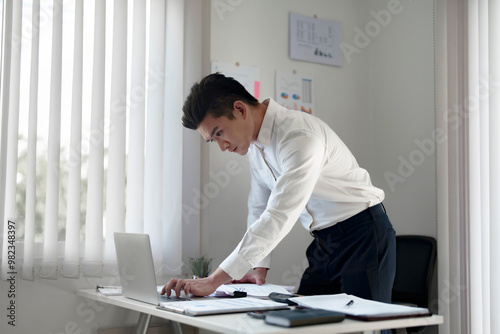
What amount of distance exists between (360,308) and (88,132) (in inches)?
60.1

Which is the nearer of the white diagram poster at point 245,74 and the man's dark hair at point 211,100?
the man's dark hair at point 211,100

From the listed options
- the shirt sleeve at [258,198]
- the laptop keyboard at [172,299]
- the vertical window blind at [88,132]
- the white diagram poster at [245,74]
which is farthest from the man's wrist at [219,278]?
the white diagram poster at [245,74]

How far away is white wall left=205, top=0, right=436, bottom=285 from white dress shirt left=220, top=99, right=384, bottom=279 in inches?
17.4

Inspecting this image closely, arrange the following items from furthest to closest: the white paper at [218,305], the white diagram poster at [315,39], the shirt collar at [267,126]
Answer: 1. the white diagram poster at [315,39]
2. the shirt collar at [267,126]
3. the white paper at [218,305]

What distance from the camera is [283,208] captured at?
182 centimetres

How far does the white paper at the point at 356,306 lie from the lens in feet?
4.80

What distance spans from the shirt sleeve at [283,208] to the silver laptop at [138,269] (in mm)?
224

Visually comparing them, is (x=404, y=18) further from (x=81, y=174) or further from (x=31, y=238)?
(x=31, y=238)

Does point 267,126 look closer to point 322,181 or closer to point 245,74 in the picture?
point 322,181

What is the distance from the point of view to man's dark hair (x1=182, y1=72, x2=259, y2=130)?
2.03 m

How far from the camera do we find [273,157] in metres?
2.16

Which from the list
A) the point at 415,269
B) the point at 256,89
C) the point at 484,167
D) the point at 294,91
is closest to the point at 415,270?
the point at 415,269

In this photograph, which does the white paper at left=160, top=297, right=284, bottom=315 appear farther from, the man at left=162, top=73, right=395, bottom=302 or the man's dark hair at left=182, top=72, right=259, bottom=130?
the man's dark hair at left=182, top=72, right=259, bottom=130

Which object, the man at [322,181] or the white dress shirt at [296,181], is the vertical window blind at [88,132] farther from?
the man at [322,181]
